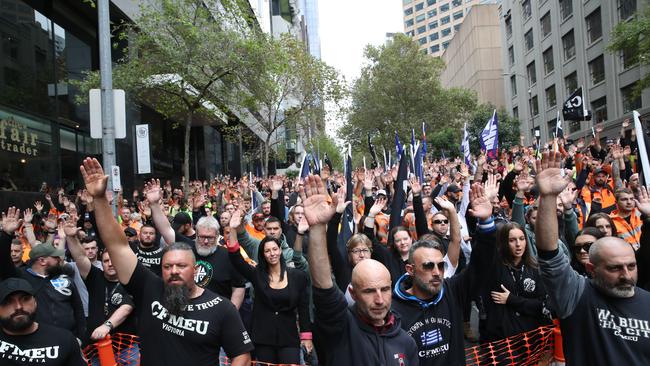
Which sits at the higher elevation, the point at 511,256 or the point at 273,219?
the point at 273,219

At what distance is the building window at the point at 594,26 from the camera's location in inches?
1308

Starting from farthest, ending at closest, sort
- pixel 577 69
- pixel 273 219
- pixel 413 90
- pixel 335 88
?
pixel 413 90
pixel 577 69
pixel 335 88
pixel 273 219

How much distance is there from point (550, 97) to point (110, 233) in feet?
142

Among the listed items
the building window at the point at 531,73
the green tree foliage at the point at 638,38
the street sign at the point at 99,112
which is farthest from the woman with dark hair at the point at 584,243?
the building window at the point at 531,73

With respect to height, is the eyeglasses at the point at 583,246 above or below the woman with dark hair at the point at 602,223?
below

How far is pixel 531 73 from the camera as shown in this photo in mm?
45656

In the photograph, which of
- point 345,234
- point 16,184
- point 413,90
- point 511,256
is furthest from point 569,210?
point 413,90

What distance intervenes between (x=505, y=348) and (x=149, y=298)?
2785 mm

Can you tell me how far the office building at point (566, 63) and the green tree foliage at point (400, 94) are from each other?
7.05 m

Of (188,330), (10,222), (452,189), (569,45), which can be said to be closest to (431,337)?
(188,330)

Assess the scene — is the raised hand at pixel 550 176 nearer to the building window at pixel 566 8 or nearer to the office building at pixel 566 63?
the office building at pixel 566 63

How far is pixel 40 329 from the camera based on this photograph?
353 centimetres

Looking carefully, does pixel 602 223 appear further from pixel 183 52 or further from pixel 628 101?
pixel 628 101

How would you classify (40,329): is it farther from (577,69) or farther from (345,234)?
(577,69)
